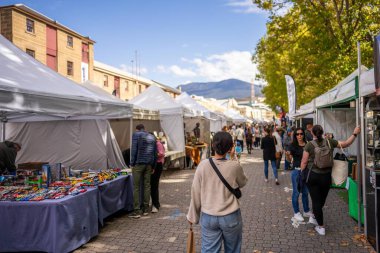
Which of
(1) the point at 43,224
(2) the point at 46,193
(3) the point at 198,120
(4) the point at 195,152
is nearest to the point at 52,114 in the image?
(2) the point at 46,193

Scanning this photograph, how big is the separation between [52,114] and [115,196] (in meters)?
2.00

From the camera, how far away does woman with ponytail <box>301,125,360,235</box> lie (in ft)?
16.3

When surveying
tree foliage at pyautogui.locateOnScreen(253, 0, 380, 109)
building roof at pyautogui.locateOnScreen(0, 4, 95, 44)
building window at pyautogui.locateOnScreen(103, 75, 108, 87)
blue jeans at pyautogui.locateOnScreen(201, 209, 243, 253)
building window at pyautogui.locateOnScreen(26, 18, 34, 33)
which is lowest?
blue jeans at pyautogui.locateOnScreen(201, 209, 243, 253)

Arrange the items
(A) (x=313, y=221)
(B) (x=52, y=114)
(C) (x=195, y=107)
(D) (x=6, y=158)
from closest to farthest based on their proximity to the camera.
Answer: (B) (x=52, y=114), (A) (x=313, y=221), (D) (x=6, y=158), (C) (x=195, y=107)

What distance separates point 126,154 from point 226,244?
29.4 feet

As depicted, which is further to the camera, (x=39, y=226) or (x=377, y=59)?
(x=39, y=226)

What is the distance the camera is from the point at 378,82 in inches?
151

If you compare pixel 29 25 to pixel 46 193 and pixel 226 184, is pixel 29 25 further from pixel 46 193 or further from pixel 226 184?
pixel 226 184

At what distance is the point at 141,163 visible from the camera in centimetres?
642

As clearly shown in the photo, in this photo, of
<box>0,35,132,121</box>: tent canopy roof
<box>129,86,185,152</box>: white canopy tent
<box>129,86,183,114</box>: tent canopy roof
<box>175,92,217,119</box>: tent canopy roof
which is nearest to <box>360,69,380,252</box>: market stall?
<box>0,35,132,121</box>: tent canopy roof

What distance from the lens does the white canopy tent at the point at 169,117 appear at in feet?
43.6

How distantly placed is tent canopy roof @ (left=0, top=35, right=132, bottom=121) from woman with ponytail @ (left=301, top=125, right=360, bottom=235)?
3.69 m

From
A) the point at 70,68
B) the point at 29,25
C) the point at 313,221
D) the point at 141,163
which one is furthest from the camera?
the point at 70,68

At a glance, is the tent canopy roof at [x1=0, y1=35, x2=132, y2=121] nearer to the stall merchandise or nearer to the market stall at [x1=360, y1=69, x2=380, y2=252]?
the stall merchandise
